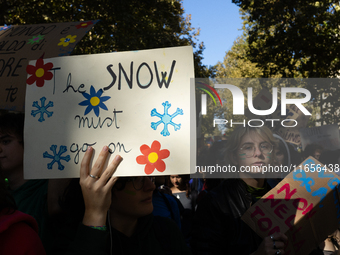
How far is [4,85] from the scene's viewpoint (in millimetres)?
2197

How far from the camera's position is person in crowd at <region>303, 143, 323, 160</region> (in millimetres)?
6367

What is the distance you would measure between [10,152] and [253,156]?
168 cm

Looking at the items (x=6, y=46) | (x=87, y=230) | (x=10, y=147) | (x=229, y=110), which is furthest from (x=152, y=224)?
(x=229, y=110)

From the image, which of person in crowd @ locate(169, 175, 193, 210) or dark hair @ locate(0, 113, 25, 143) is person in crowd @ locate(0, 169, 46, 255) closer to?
dark hair @ locate(0, 113, 25, 143)

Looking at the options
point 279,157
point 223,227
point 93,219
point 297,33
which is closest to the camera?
point 93,219

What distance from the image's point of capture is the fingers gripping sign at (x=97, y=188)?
1.41 metres

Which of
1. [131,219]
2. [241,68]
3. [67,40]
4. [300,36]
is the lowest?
[131,219]

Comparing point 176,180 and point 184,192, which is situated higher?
point 176,180

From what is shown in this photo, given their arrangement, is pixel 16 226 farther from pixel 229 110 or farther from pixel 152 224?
pixel 229 110

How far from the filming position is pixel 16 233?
1.20 metres

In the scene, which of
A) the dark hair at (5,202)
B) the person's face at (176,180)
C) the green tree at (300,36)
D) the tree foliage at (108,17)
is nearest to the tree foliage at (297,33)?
the green tree at (300,36)

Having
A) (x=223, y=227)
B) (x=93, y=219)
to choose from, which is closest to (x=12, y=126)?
(x=93, y=219)

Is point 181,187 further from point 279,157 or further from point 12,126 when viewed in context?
point 12,126

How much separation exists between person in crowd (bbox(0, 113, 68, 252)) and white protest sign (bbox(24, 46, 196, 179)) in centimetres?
41
